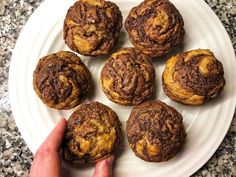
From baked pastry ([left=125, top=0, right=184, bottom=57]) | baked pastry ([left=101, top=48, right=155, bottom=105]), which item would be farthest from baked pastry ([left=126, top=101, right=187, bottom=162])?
baked pastry ([left=125, top=0, right=184, bottom=57])

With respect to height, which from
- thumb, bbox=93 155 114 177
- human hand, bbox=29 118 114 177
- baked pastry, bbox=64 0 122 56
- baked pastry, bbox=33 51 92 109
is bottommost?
thumb, bbox=93 155 114 177

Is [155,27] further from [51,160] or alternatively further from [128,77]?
[51,160]

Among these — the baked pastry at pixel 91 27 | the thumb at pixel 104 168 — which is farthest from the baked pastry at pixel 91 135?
the baked pastry at pixel 91 27

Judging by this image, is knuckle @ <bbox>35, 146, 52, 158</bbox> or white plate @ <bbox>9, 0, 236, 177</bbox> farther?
white plate @ <bbox>9, 0, 236, 177</bbox>

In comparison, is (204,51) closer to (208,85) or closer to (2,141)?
(208,85)

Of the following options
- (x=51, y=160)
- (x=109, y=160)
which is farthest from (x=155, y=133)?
(x=51, y=160)

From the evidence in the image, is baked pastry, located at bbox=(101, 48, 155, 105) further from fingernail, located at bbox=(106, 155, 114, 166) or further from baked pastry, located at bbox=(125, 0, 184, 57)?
fingernail, located at bbox=(106, 155, 114, 166)
